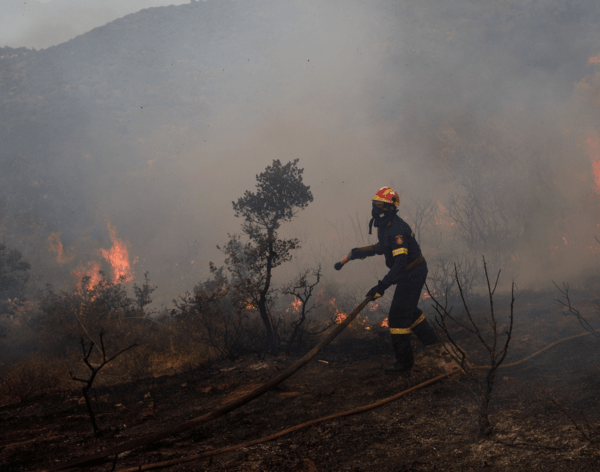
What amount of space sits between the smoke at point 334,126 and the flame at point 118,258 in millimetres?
1159

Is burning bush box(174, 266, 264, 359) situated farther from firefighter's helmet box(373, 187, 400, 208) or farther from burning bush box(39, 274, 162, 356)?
firefighter's helmet box(373, 187, 400, 208)

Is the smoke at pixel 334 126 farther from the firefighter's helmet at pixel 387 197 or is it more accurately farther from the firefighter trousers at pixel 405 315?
the firefighter's helmet at pixel 387 197

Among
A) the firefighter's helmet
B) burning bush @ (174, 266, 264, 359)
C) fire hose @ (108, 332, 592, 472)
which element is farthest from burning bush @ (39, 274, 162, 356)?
the firefighter's helmet

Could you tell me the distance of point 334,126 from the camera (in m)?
53.8

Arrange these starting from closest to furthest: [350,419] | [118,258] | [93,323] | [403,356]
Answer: [350,419]
[403,356]
[93,323]
[118,258]

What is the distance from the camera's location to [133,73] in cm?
5944

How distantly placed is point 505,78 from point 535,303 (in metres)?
47.8

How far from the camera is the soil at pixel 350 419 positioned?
9.52 ft

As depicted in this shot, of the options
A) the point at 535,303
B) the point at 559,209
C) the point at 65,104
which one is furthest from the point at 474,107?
the point at 65,104

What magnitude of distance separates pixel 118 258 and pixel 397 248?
34.7 meters

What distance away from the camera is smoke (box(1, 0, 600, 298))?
26.9 meters

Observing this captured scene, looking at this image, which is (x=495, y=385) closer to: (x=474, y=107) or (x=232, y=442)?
(x=232, y=442)

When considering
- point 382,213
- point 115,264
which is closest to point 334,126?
point 115,264

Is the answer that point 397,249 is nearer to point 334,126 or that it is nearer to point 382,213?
point 382,213
